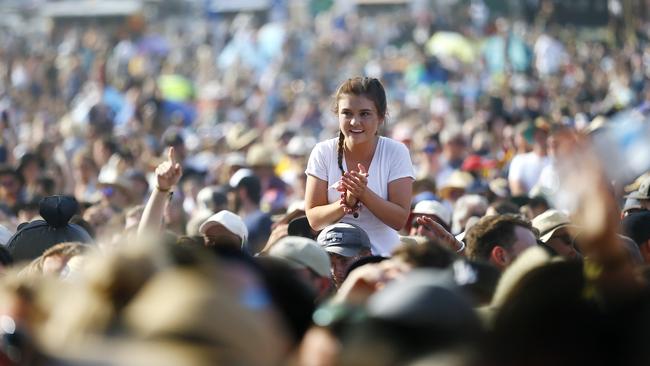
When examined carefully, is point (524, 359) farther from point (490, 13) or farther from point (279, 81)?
point (490, 13)

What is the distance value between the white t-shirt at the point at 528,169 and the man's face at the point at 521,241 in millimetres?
6658

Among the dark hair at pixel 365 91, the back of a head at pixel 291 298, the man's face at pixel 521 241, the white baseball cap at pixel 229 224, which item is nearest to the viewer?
the back of a head at pixel 291 298

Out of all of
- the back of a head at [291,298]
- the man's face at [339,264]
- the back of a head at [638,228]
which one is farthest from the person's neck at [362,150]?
the back of a head at [291,298]

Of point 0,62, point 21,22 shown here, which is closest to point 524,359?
point 0,62

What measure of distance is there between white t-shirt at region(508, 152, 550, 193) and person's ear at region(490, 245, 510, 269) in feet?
22.1

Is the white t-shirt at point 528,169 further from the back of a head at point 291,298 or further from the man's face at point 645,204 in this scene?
the back of a head at point 291,298

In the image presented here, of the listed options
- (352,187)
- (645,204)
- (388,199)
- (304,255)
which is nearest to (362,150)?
(388,199)

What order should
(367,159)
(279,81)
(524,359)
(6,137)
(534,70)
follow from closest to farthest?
(524,359) < (367,159) < (6,137) < (534,70) < (279,81)

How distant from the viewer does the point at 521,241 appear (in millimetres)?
5832

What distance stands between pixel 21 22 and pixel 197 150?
78.9 feet

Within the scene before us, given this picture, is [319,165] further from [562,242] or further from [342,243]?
[562,242]

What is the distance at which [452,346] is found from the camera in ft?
9.98

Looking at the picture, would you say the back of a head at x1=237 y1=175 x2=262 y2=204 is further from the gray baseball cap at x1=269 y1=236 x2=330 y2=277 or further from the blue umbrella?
the blue umbrella

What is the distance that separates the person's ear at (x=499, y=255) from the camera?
582 cm
